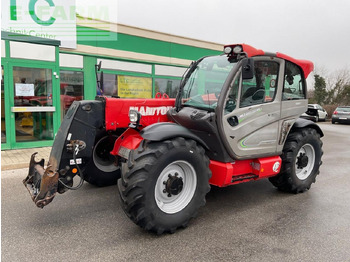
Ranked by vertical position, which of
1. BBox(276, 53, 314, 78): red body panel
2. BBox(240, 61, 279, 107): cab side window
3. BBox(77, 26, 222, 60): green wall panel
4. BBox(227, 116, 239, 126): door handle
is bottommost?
BBox(227, 116, 239, 126): door handle

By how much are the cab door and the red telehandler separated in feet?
0.05

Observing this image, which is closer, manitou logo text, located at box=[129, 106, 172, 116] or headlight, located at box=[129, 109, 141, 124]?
headlight, located at box=[129, 109, 141, 124]

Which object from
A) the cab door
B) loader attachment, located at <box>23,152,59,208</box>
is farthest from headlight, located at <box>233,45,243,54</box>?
loader attachment, located at <box>23,152,59,208</box>

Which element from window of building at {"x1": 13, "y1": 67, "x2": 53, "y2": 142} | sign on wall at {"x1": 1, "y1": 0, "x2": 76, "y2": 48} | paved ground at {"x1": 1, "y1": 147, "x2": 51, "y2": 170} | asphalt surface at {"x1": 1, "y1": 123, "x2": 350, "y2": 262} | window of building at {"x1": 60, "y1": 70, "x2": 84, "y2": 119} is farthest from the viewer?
window of building at {"x1": 60, "y1": 70, "x2": 84, "y2": 119}

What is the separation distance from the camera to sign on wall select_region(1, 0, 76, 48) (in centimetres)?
786

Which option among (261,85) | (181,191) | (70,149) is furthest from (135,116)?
(261,85)

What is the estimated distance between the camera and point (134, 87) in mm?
10539

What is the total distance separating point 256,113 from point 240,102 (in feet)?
1.18

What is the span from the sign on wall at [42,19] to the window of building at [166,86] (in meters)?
3.54

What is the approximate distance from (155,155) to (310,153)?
3.46 metres

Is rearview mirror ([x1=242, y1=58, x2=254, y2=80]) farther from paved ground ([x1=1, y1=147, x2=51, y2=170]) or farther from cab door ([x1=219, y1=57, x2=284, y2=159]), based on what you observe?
paved ground ([x1=1, y1=147, x2=51, y2=170])

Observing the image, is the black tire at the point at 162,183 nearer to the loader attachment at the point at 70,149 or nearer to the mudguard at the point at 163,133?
the mudguard at the point at 163,133

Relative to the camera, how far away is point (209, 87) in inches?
161

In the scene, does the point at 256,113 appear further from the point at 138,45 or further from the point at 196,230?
the point at 138,45
